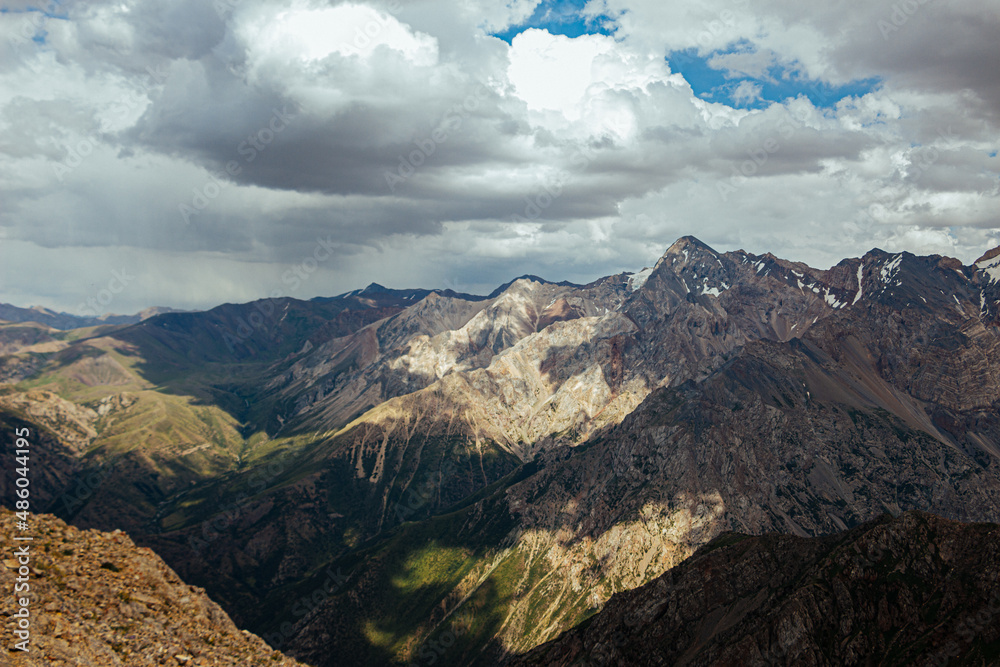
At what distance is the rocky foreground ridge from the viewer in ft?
242

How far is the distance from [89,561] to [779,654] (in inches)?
5591

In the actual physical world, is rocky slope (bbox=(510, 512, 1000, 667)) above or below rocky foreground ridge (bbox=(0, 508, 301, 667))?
below

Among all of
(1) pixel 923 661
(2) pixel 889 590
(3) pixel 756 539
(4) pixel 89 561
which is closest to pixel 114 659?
(4) pixel 89 561

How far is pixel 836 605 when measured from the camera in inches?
5837

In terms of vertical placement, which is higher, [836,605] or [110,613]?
[110,613]

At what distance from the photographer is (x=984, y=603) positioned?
419 feet

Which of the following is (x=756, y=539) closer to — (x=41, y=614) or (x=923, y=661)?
(x=923, y=661)

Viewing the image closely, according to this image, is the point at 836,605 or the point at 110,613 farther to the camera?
the point at 836,605

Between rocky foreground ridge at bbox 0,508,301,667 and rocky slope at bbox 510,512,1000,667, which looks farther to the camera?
rocky slope at bbox 510,512,1000,667

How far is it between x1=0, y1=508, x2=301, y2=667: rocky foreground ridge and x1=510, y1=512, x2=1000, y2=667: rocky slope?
11161cm

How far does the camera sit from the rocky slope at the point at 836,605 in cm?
13112

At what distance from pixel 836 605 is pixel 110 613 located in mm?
151420

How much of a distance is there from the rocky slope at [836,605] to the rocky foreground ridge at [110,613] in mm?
111607

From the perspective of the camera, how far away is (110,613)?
84.6 m
